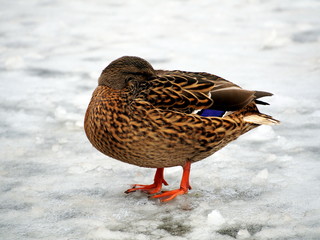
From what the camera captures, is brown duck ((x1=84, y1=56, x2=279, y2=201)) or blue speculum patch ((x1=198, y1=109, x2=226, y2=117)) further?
blue speculum patch ((x1=198, y1=109, x2=226, y2=117))

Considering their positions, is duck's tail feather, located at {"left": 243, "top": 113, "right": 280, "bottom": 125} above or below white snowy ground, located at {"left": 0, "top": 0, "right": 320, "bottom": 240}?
above

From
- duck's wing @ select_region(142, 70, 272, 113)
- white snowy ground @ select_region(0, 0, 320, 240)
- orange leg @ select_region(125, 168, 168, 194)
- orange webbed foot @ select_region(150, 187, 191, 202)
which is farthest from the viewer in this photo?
orange leg @ select_region(125, 168, 168, 194)

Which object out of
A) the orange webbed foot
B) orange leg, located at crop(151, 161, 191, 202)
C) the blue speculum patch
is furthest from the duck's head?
the orange webbed foot

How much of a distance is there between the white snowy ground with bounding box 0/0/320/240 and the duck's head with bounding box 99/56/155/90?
0.73 m

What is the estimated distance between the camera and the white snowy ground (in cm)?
340

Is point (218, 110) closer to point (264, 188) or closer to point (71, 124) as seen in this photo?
point (264, 188)

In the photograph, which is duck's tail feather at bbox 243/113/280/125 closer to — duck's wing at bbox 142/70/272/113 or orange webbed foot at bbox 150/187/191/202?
duck's wing at bbox 142/70/272/113

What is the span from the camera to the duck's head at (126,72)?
3.64m

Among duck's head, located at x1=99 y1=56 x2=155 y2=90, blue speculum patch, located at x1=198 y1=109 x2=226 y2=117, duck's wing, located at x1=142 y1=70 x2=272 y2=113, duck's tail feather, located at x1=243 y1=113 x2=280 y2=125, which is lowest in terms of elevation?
duck's tail feather, located at x1=243 y1=113 x2=280 y2=125

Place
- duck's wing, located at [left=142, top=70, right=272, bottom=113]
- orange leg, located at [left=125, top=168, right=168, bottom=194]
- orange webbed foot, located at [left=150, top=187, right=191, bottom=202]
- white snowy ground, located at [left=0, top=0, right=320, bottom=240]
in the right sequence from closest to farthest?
1. white snowy ground, located at [left=0, top=0, right=320, bottom=240]
2. duck's wing, located at [left=142, top=70, right=272, bottom=113]
3. orange webbed foot, located at [left=150, top=187, right=191, bottom=202]
4. orange leg, located at [left=125, top=168, right=168, bottom=194]

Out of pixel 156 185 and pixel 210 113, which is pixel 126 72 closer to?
pixel 210 113

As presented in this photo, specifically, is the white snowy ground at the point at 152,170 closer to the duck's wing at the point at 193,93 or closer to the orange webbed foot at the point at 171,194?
the orange webbed foot at the point at 171,194

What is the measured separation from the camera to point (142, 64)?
3658 mm

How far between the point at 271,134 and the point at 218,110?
115 cm
